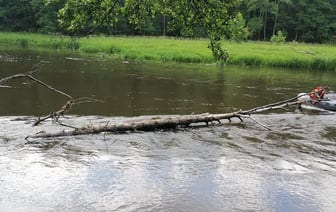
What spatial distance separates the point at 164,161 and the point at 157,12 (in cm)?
539

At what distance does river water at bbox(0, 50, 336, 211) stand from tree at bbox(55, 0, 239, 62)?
12.6 feet

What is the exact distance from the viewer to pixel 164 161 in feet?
38.1

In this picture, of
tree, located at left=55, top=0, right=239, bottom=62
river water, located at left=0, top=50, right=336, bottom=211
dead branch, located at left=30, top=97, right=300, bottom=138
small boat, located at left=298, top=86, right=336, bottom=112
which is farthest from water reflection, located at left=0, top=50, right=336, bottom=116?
tree, located at left=55, top=0, right=239, bottom=62

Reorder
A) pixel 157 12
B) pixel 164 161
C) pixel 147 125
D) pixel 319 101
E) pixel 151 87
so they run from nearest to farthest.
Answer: pixel 157 12
pixel 164 161
pixel 147 125
pixel 319 101
pixel 151 87

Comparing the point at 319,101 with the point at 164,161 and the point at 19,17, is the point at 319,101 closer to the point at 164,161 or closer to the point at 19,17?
the point at 164,161

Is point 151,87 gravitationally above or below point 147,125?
below

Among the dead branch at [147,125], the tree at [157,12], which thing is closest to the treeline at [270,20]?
the dead branch at [147,125]

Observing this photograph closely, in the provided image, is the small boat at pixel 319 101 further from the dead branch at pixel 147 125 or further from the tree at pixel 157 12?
the tree at pixel 157 12

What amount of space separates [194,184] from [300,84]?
70.8 feet

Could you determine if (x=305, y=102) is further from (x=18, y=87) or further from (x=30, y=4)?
(x=30, y=4)

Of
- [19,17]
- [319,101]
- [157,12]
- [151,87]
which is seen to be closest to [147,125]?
[157,12]

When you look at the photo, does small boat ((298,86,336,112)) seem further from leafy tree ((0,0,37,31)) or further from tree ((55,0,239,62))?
leafy tree ((0,0,37,31))

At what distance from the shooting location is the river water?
9133mm

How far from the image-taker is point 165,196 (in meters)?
9.32
